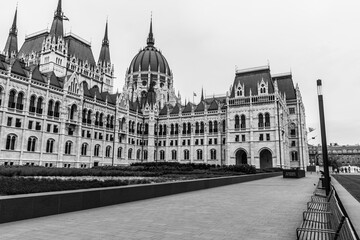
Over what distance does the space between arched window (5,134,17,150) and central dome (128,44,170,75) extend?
5726 cm

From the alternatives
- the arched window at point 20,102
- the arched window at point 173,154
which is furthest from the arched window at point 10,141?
the arched window at point 173,154

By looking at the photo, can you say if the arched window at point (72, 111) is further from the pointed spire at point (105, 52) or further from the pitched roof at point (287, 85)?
the pitched roof at point (287, 85)

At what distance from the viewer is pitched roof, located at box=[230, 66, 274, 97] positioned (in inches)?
2544

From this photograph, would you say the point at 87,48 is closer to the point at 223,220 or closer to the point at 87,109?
the point at 87,109

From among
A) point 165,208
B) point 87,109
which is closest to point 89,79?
point 87,109

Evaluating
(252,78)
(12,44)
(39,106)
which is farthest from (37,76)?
(252,78)

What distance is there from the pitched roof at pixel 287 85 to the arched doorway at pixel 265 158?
19123mm

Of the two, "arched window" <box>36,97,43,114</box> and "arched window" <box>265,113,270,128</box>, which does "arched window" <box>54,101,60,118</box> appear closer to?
"arched window" <box>36,97,43,114</box>

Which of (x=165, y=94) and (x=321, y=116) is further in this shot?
(x=165, y=94)

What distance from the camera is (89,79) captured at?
3076 inches

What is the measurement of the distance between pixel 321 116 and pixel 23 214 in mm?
13124

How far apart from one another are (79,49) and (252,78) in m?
49.1

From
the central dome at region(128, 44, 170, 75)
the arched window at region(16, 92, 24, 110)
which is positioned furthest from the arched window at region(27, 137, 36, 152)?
the central dome at region(128, 44, 170, 75)

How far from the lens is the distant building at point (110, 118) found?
46.1 m
